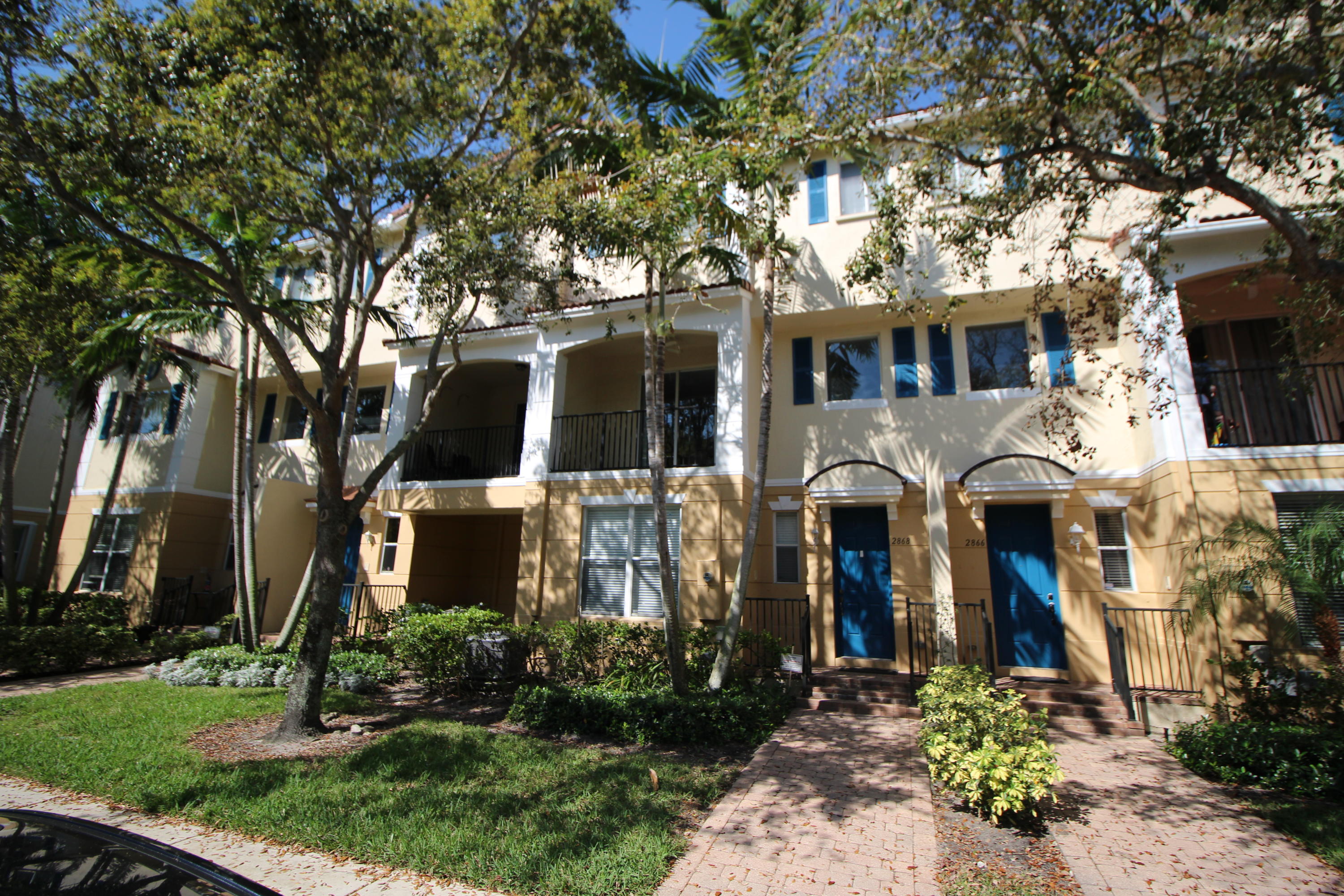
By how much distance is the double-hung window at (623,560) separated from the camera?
11367 millimetres

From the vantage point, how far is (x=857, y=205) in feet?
41.2

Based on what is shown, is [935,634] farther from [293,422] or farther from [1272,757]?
[293,422]

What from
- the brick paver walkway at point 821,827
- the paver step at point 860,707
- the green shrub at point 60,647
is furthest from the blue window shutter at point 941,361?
the green shrub at point 60,647

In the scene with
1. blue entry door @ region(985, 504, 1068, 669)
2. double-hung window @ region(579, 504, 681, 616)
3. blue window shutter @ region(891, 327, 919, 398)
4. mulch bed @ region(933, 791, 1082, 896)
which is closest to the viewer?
mulch bed @ region(933, 791, 1082, 896)

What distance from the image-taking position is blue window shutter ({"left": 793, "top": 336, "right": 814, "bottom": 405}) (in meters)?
12.5

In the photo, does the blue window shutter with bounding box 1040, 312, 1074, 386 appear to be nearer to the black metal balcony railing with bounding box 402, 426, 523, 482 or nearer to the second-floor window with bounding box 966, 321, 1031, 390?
the second-floor window with bounding box 966, 321, 1031, 390

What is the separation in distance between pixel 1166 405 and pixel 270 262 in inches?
547

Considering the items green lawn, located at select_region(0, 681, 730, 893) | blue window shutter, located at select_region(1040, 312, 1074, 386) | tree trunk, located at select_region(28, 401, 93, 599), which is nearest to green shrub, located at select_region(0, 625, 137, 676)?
tree trunk, located at select_region(28, 401, 93, 599)

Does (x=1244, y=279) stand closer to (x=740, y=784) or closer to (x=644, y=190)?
(x=644, y=190)

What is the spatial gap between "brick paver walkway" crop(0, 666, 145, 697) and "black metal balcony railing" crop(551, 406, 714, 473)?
8.05 m

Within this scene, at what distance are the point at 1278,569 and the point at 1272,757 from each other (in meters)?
2.16

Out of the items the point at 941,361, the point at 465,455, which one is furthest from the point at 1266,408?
the point at 465,455

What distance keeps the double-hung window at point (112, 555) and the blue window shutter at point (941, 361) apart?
18.4 meters

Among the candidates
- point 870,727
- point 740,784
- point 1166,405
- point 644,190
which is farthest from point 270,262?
point 1166,405
